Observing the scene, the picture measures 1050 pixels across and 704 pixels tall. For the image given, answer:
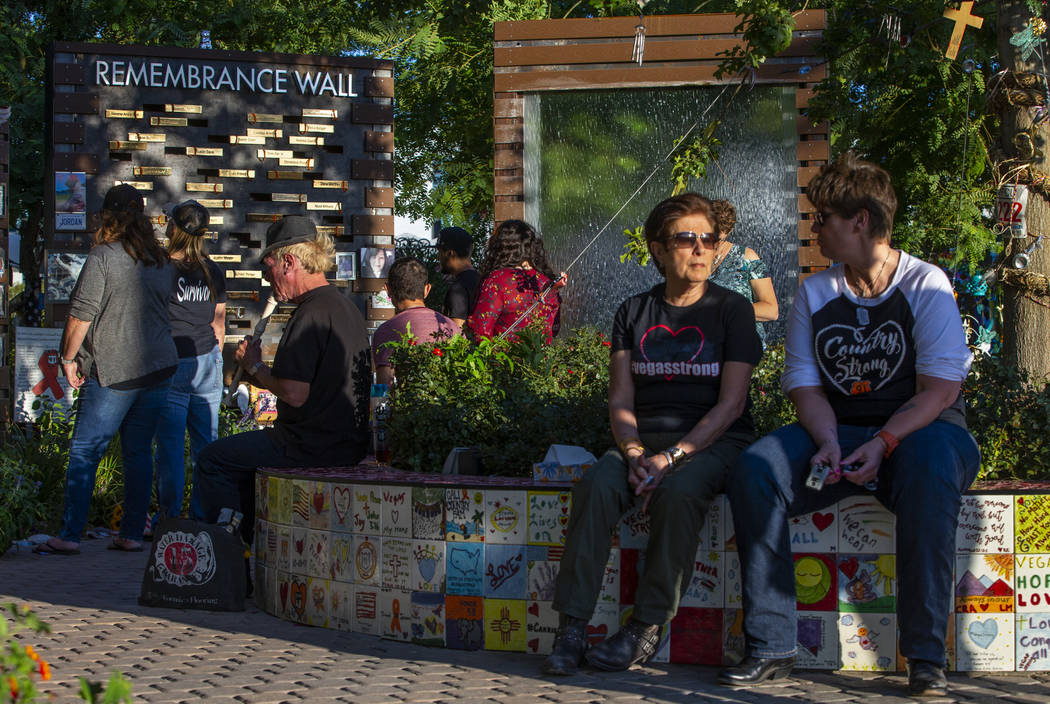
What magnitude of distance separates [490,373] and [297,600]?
1542 mm

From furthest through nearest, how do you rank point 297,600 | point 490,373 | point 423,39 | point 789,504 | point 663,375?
1. point 423,39
2. point 490,373
3. point 297,600
4. point 663,375
5. point 789,504

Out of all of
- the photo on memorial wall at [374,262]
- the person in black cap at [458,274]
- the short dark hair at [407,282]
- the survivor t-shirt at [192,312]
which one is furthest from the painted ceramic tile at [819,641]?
the photo on memorial wall at [374,262]

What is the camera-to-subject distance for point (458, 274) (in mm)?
8555

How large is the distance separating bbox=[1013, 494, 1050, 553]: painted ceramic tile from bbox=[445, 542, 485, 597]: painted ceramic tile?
1.93 m

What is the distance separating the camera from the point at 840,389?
466cm

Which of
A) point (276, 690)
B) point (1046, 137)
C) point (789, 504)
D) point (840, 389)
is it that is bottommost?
point (276, 690)

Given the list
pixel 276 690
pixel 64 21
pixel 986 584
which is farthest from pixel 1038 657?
pixel 64 21

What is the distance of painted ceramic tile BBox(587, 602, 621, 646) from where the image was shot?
469cm

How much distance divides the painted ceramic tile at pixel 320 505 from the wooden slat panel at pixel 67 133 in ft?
20.1

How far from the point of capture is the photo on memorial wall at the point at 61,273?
9969 mm

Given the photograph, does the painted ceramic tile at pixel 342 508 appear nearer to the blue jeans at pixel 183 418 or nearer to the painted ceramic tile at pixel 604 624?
the painted ceramic tile at pixel 604 624

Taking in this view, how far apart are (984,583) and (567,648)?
1.48 metres

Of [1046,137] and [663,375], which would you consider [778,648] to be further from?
[1046,137]

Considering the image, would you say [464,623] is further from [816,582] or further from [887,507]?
[887,507]
